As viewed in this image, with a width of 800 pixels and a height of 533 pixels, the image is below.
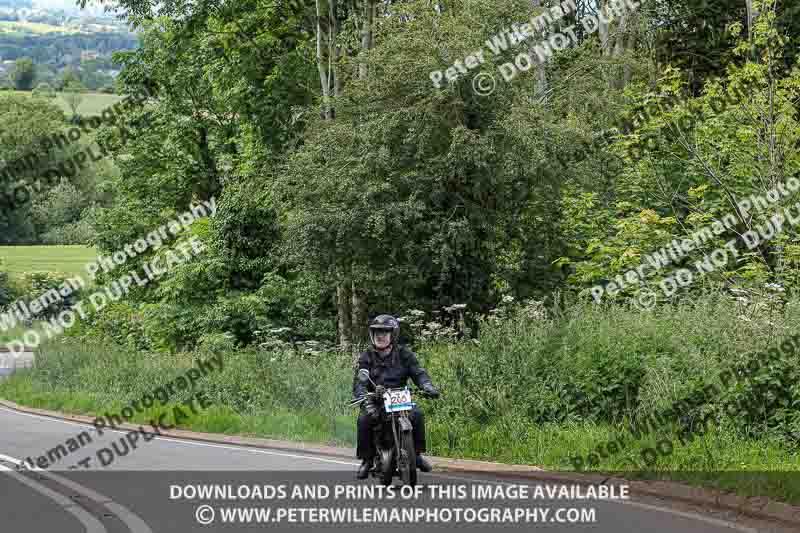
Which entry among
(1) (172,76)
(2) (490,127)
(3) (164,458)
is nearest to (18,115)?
(1) (172,76)

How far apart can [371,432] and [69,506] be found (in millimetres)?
3281

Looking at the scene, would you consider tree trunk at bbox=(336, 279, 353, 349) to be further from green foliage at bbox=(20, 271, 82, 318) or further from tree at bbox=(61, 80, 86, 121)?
tree at bbox=(61, 80, 86, 121)

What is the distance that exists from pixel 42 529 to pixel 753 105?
787 inches

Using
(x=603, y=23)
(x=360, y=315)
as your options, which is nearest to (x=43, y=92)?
(x=603, y=23)

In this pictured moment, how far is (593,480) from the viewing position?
1170cm

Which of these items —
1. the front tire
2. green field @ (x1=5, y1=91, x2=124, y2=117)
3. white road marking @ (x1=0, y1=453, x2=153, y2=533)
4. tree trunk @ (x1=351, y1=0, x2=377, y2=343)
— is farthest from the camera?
green field @ (x1=5, y1=91, x2=124, y2=117)

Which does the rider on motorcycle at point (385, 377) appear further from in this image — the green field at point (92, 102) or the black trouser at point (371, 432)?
the green field at point (92, 102)

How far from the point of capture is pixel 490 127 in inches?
1065

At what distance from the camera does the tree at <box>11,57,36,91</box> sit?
17025 centimetres

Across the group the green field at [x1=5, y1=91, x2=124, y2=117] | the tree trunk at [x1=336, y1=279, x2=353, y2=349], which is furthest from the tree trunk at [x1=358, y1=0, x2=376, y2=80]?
the green field at [x1=5, y1=91, x2=124, y2=117]

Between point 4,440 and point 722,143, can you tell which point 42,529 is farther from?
point 722,143

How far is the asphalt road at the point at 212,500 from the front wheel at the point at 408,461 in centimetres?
25

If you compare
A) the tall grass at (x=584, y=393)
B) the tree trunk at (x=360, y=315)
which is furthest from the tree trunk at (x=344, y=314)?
the tall grass at (x=584, y=393)

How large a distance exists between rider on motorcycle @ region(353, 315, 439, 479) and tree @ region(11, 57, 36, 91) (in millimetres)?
169578
